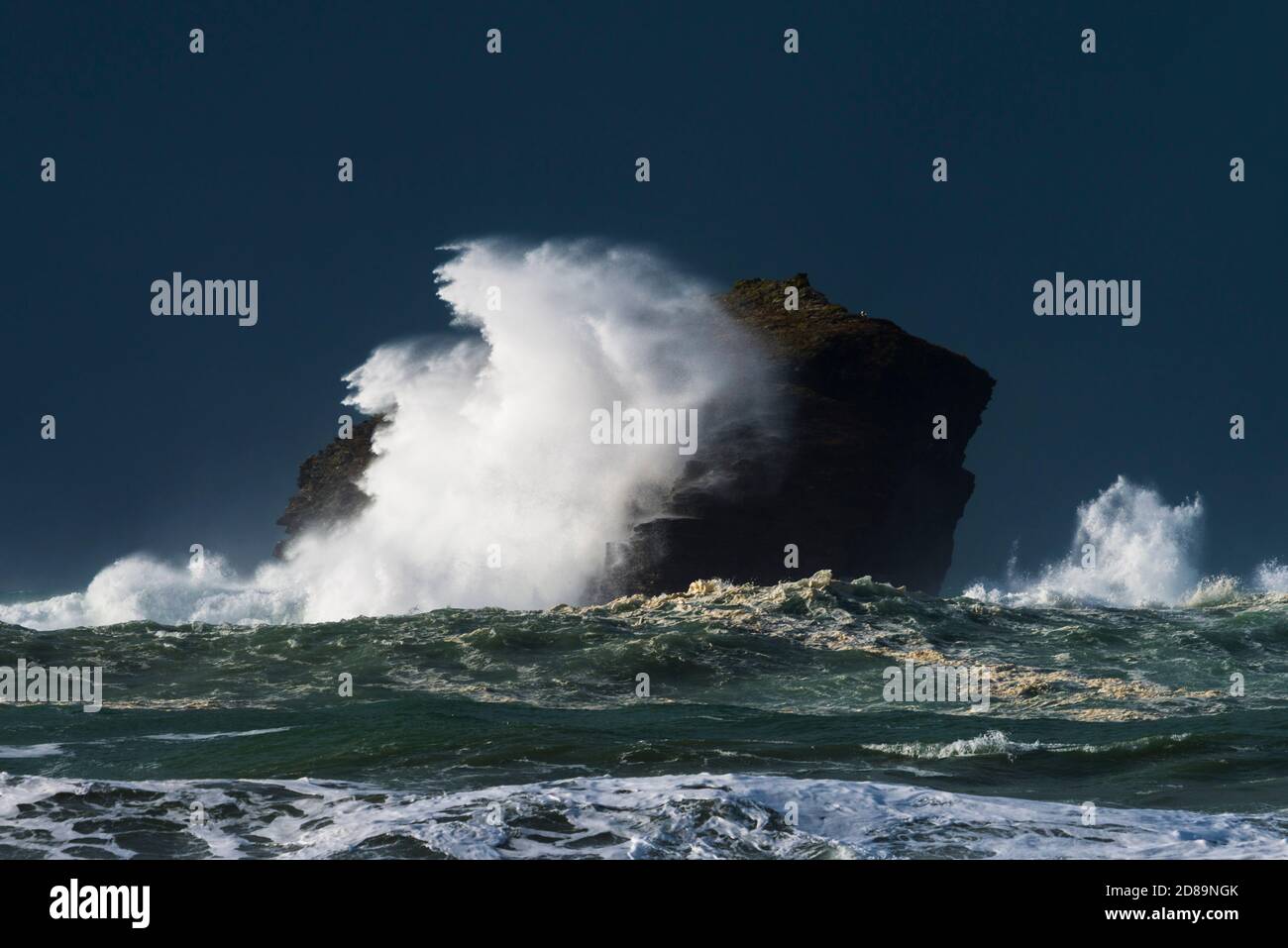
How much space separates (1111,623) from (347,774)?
29.1m

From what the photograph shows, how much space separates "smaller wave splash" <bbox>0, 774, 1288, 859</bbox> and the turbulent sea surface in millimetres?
50

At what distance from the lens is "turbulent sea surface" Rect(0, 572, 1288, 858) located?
12945mm

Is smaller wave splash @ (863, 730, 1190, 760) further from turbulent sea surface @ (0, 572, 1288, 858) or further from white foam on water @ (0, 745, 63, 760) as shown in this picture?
white foam on water @ (0, 745, 63, 760)

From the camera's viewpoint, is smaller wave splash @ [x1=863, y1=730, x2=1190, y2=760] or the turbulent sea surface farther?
smaller wave splash @ [x1=863, y1=730, x2=1190, y2=760]

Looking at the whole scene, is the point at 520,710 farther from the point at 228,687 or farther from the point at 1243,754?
the point at 1243,754

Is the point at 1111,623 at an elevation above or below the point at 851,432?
below

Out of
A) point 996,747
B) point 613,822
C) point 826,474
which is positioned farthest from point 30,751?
point 826,474

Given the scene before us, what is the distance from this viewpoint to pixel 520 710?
2298 cm

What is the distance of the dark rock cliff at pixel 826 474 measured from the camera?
169 feet

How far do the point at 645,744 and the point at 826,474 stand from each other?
3758cm

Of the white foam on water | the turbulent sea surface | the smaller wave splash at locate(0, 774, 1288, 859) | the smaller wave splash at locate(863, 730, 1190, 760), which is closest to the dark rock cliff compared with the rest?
the turbulent sea surface

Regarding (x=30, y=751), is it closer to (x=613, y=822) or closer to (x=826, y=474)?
(x=613, y=822)

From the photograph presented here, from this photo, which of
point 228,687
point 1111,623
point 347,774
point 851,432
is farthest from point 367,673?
point 851,432

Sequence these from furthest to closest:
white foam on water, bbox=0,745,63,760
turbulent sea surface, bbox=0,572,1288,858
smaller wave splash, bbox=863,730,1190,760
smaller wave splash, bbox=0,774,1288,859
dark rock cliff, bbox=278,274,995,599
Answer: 1. dark rock cliff, bbox=278,274,995,599
2. smaller wave splash, bbox=863,730,1190,760
3. white foam on water, bbox=0,745,63,760
4. turbulent sea surface, bbox=0,572,1288,858
5. smaller wave splash, bbox=0,774,1288,859
